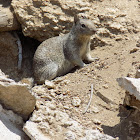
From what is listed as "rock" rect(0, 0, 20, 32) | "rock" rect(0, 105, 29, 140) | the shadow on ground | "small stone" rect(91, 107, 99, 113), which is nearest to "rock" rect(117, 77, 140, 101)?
the shadow on ground

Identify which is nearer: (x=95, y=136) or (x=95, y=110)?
(x=95, y=136)

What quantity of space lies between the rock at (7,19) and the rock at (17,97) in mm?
3845

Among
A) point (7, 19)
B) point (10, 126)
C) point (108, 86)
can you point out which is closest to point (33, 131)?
point (10, 126)

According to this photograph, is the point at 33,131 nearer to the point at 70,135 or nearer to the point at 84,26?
the point at 70,135

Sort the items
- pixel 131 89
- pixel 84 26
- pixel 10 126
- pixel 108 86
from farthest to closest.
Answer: pixel 84 26, pixel 108 86, pixel 10 126, pixel 131 89

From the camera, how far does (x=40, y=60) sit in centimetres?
693

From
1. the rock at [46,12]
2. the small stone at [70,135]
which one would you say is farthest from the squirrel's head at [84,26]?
the small stone at [70,135]

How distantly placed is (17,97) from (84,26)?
326 centimetres

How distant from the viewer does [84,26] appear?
6664 mm

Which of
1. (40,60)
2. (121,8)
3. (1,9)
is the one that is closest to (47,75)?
(40,60)

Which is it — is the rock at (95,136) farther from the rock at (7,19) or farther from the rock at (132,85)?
the rock at (7,19)

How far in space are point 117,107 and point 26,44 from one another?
4.80m

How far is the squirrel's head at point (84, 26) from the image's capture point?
21.5 ft

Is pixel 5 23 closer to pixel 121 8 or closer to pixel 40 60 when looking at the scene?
pixel 40 60
